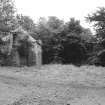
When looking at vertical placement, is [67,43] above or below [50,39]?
below

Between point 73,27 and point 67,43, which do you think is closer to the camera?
point 67,43

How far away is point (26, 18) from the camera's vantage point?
114 ft

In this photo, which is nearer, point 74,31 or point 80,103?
point 80,103

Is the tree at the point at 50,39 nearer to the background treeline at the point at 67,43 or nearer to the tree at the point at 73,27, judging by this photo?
the background treeline at the point at 67,43

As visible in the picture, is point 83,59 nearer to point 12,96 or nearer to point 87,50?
point 87,50

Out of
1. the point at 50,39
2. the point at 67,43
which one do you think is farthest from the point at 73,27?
the point at 50,39

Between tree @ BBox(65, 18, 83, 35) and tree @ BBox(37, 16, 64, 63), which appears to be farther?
tree @ BBox(65, 18, 83, 35)

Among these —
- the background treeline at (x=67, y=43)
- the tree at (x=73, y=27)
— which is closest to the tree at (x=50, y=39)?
the background treeline at (x=67, y=43)

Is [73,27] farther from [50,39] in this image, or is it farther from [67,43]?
[50,39]

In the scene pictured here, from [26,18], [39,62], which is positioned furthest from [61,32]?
[26,18]

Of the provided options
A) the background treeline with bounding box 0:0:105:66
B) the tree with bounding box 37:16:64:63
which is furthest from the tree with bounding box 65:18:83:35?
the tree with bounding box 37:16:64:63

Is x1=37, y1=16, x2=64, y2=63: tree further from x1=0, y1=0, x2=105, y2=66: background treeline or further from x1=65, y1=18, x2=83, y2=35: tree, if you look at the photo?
x1=65, y1=18, x2=83, y2=35: tree

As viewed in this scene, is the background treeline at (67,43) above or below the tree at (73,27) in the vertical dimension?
below

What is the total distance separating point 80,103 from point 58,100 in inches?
28.2
